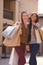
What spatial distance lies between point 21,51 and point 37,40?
47 cm

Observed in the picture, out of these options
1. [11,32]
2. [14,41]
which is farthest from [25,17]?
[14,41]

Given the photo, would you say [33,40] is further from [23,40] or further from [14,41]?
[14,41]

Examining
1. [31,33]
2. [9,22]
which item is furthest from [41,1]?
[31,33]

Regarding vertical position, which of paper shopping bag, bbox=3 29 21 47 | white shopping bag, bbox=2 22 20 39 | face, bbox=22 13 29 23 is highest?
face, bbox=22 13 29 23

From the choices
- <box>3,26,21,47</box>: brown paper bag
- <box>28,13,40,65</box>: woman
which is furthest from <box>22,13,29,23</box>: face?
<box>3,26,21,47</box>: brown paper bag

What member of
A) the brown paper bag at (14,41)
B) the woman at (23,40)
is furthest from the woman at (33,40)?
the brown paper bag at (14,41)

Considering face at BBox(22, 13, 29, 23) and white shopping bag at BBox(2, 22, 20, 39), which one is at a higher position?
face at BBox(22, 13, 29, 23)

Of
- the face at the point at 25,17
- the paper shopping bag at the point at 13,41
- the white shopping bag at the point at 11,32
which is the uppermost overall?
the face at the point at 25,17

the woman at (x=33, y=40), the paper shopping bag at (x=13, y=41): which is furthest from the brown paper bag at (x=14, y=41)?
the woman at (x=33, y=40)

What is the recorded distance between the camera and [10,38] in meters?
6.32

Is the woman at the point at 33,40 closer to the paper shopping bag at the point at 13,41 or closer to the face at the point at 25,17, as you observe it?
the face at the point at 25,17

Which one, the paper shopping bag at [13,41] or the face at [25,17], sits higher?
the face at [25,17]

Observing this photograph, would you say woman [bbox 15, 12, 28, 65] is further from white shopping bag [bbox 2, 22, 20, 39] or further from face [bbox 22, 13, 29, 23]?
white shopping bag [bbox 2, 22, 20, 39]

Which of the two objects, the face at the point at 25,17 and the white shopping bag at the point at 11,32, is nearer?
the white shopping bag at the point at 11,32
